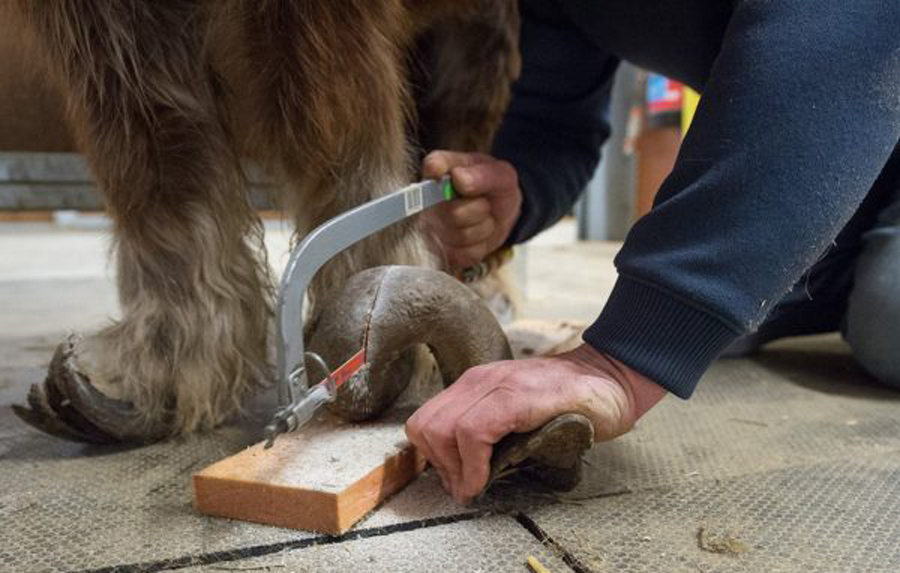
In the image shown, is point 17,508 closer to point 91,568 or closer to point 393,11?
point 91,568

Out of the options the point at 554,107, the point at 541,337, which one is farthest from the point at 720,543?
the point at 554,107

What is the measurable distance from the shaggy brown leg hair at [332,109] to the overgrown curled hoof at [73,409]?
0.65ft

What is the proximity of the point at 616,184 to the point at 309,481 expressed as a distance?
355 cm

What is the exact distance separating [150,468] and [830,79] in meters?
0.64

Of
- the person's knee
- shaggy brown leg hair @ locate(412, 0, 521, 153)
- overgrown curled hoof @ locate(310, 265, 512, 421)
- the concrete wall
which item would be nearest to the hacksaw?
overgrown curled hoof @ locate(310, 265, 512, 421)

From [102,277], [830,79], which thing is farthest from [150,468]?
[102,277]

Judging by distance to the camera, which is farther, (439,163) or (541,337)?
(541,337)

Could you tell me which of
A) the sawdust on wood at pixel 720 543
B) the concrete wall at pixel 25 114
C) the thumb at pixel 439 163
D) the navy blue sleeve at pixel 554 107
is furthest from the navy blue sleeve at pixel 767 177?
the concrete wall at pixel 25 114

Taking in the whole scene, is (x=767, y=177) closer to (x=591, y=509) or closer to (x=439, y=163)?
(x=591, y=509)

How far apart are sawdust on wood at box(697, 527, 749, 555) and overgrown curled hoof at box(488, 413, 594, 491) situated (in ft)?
0.33

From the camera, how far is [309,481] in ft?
1.84

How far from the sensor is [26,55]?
0.78 metres

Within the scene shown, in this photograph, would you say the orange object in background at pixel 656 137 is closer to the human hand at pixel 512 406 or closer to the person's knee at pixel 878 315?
the person's knee at pixel 878 315

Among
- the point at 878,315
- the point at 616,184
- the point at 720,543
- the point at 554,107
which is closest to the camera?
the point at 720,543
